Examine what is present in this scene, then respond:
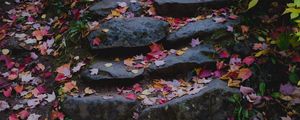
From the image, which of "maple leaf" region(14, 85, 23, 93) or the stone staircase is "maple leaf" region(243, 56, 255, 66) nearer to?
the stone staircase

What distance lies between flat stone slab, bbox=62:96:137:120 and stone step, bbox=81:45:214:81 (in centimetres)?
38

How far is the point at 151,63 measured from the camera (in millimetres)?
5062

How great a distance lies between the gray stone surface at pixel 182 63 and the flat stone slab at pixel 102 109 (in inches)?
23.8

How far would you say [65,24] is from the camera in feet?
20.6

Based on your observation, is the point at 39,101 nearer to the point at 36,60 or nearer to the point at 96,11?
the point at 36,60

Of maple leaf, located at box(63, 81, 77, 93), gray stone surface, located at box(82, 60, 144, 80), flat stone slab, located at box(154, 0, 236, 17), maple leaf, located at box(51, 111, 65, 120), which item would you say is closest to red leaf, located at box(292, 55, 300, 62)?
flat stone slab, located at box(154, 0, 236, 17)

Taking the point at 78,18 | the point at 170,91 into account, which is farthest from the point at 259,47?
the point at 78,18

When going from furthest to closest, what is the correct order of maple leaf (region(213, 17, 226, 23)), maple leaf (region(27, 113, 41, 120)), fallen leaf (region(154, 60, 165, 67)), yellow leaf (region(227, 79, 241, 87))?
1. maple leaf (region(213, 17, 226, 23))
2. fallen leaf (region(154, 60, 165, 67))
3. maple leaf (region(27, 113, 41, 120))
4. yellow leaf (region(227, 79, 241, 87))

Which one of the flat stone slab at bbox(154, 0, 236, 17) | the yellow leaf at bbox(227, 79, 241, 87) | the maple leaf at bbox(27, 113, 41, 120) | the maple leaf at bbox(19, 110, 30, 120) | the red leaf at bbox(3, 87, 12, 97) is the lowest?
the maple leaf at bbox(27, 113, 41, 120)

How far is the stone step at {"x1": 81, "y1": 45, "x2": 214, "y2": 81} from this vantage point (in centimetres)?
488

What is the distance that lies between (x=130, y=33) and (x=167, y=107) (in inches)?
54.5

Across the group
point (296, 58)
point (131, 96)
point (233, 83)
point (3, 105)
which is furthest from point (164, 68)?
point (3, 105)

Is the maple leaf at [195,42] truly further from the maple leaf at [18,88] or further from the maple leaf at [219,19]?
the maple leaf at [18,88]

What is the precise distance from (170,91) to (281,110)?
1326 mm
